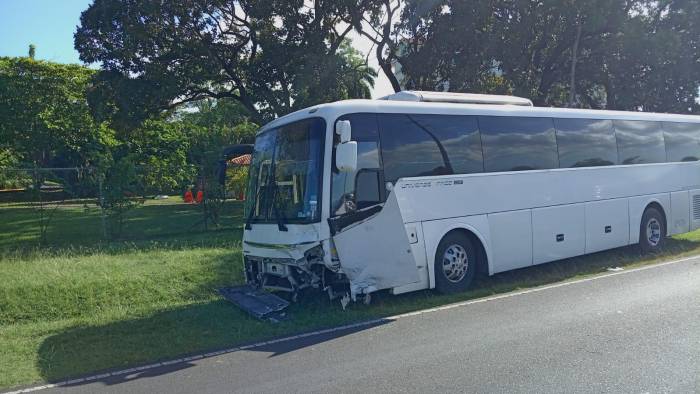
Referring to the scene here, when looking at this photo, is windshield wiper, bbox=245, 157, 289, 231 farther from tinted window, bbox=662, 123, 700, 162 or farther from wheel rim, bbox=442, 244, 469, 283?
tinted window, bbox=662, 123, 700, 162

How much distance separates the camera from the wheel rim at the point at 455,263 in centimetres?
922

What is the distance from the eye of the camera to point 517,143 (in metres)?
10.3

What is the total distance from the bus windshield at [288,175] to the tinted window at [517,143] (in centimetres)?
333

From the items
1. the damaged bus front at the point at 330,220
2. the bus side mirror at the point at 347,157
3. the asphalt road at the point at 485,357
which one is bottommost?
the asphalt road at the point at 485,357

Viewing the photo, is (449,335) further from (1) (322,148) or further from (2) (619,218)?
(2) (619,218)

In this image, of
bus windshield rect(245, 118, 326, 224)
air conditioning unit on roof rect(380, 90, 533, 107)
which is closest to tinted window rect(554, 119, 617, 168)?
air conditioning unit on roof rect(380, 90, 533, 107)

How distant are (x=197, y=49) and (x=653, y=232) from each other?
17.6m

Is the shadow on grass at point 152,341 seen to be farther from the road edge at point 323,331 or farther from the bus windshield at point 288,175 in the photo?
the bus windshield at point 288,175

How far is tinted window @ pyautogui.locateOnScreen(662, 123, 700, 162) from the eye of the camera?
1386 cm

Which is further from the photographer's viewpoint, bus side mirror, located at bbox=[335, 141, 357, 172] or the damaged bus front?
the damaged bus front

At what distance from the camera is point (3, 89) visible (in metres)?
31.8

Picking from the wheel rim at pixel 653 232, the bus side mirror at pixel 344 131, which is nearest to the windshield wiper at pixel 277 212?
the bus side mirror at pixel 344 131

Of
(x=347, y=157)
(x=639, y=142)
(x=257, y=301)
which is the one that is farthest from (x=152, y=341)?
(x=639, y=142)

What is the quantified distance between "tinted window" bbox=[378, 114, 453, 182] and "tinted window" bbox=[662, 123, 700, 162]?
7.72 m
